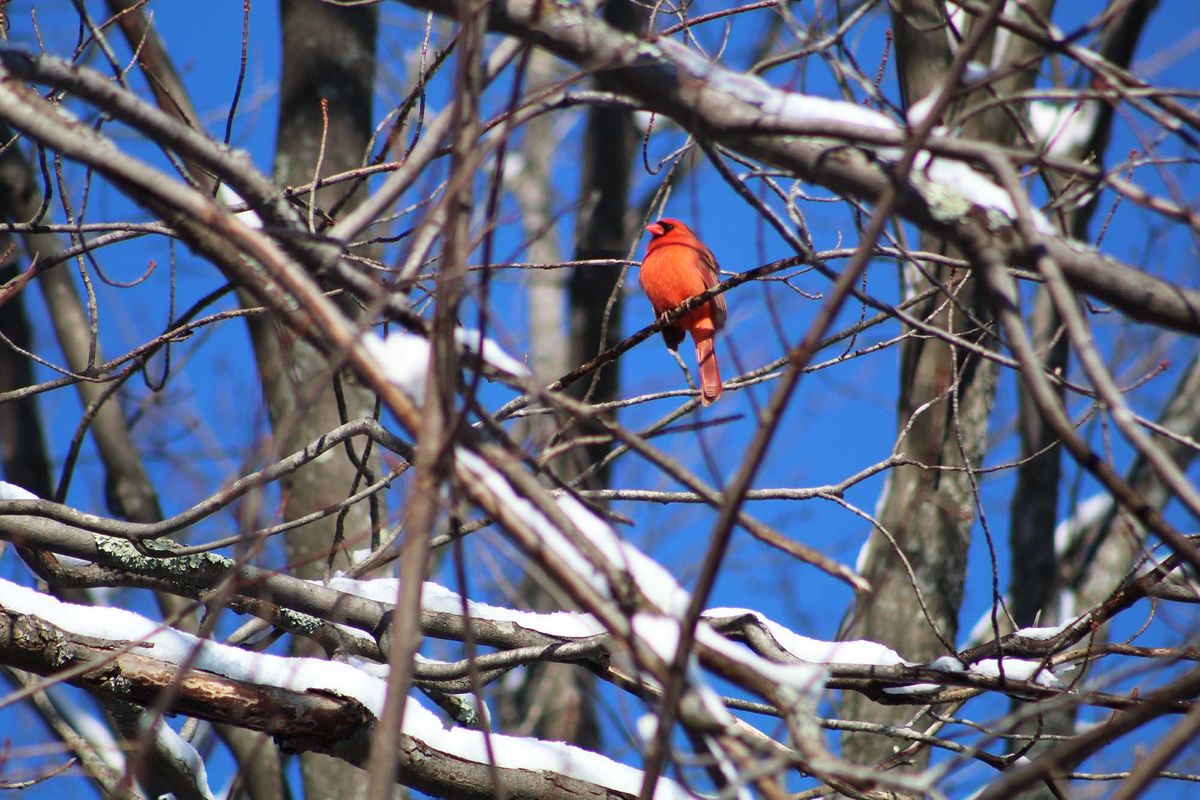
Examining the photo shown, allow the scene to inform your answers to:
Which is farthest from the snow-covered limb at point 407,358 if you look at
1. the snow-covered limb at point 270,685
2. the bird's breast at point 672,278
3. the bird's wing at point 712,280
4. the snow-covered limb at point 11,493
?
the bird's breast at point 672,278

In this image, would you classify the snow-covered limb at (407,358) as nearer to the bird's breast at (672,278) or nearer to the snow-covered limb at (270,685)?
the snow-covered limb at (270,685)

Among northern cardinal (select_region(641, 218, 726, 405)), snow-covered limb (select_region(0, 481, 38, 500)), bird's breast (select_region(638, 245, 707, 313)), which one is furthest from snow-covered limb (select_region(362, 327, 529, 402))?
bird's breast (select_region(638, 245, 707, 313))

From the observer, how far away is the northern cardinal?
4.99 m

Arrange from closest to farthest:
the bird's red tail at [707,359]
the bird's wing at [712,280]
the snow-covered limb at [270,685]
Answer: the snow-covered limb at [270,685] < the bird's red tail at [707,359] < the bird's wing at [712,280]

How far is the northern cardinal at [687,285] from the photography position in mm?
4988

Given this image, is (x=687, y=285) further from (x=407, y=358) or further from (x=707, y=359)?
(x=407, y=358)

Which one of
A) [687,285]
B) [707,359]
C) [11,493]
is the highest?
[687,285]

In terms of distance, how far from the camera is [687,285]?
5.30 metres

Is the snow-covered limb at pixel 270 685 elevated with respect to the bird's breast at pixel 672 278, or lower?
lower

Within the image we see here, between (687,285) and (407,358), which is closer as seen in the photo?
(407,358)

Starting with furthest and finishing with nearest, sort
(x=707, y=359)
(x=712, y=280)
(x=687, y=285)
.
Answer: (x=712, y=280)
(x=687, y=285)
(x=707, y=359)

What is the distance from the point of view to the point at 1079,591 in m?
6.76

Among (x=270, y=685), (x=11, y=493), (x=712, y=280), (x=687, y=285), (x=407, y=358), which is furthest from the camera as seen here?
(x=712, y=280)

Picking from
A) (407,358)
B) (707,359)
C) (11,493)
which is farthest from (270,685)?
(707,359)
